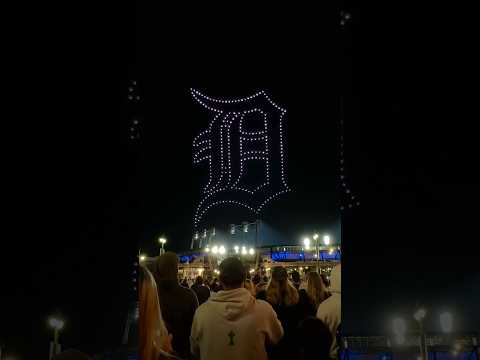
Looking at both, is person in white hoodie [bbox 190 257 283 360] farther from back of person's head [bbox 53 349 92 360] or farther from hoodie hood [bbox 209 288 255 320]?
back of person's head [bbox 53 349 92 360]

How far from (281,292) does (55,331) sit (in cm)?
269

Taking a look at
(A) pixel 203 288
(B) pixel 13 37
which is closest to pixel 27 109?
(B) pixel 13 37

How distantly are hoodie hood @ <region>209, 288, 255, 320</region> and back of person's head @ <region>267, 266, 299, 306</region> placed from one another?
1.84 metres

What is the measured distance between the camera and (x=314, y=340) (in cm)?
226

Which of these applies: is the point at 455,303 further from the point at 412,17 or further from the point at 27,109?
the point at 27,109

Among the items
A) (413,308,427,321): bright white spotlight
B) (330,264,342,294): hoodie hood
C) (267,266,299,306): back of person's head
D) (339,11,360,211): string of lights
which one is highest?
(339,11,360,211): string of lights

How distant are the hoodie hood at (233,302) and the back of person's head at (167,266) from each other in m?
0.87

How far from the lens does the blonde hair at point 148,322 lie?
2.40m

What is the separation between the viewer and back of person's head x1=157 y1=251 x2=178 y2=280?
339 cm

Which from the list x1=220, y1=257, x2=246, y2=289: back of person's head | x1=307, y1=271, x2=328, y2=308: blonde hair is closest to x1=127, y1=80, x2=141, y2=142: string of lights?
x1=220, y1=257, x2=246, y2=289: back of person's head

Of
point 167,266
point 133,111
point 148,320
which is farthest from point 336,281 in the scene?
point 133,111

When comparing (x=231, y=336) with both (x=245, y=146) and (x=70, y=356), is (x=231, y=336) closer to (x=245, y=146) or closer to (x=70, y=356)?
(x=70, y=356)

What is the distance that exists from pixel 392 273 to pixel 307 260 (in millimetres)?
11821

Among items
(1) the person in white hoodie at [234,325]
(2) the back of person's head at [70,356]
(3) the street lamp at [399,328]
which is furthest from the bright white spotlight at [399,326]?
(2) the back of person's head at [70,356]
